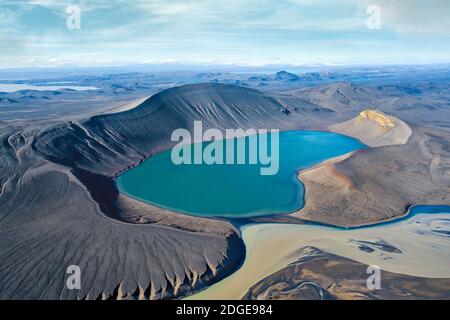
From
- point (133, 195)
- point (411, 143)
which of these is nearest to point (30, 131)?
point (133, 195)

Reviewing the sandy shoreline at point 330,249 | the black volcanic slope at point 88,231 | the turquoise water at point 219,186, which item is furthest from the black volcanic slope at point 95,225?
the turquoise water at point 219,186

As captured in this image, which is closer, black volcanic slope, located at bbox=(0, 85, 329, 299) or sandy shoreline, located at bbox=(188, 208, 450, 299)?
black volcanic slope, located at bbox=(0, 85, 329, 299)

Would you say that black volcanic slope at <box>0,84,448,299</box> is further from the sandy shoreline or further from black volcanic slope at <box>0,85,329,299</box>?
the sandy shoreline

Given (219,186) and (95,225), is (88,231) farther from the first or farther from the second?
(219,186)

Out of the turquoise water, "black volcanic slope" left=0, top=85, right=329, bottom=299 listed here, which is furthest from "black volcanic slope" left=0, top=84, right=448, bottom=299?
the turquoise water

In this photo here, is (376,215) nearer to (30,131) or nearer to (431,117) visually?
(30,131)

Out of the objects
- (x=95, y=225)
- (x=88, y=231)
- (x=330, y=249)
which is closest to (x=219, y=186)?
(x=95, y=225)
